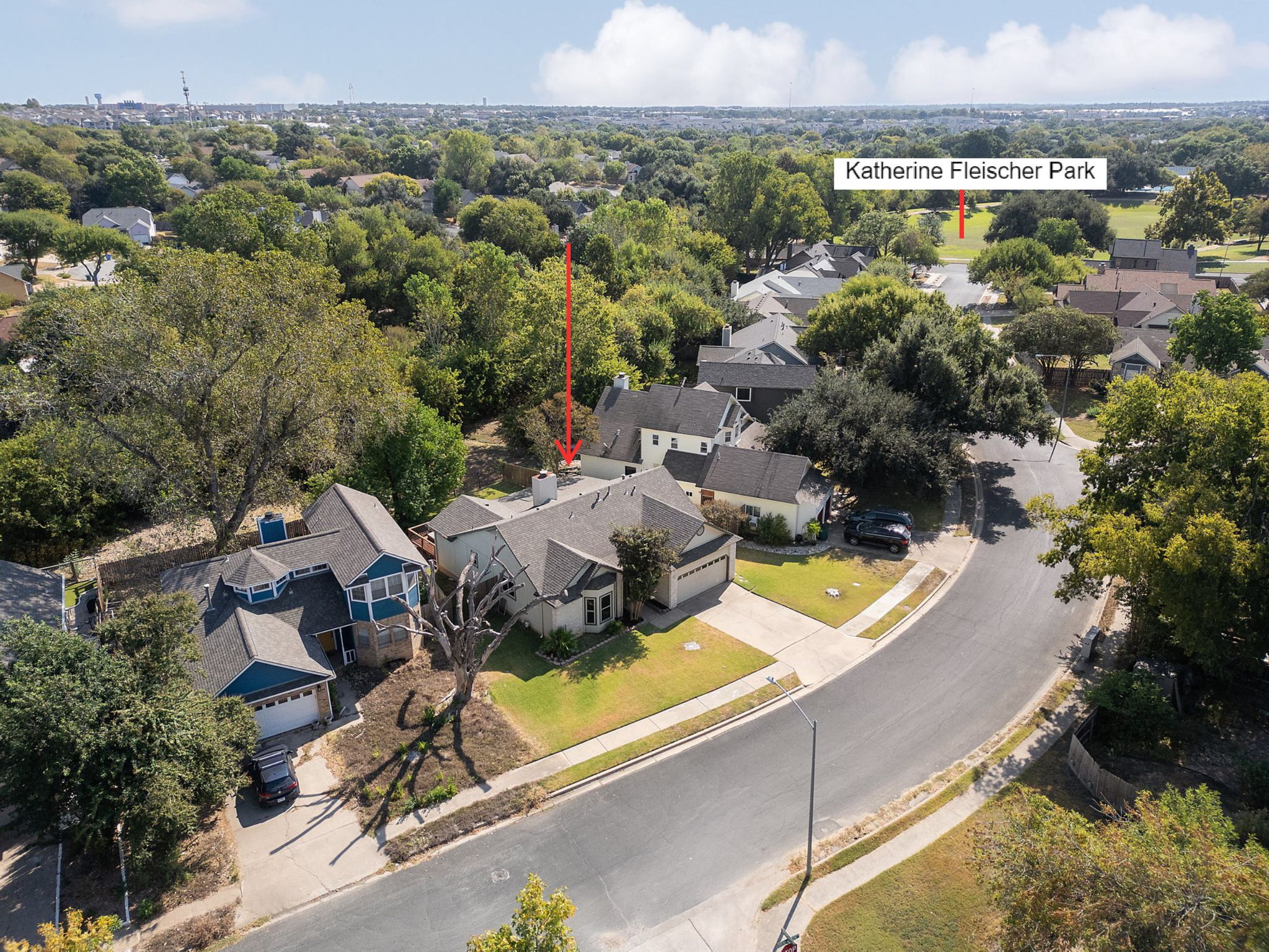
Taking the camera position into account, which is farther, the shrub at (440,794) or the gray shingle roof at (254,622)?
the gray shingle roof at (254,622)

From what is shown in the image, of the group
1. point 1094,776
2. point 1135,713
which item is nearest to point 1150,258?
point 1135,713

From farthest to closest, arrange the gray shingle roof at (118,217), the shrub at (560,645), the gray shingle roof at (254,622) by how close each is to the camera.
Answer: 1. the gray shingle roof at (118,217)
2. the shrub at (560,645)
3. the gray shingle roof at (254,622)

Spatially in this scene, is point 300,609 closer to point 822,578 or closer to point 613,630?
point 613,630

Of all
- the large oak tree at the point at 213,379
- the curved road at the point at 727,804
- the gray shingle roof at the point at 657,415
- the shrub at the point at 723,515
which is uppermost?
the large oak tree at the point at 213,379

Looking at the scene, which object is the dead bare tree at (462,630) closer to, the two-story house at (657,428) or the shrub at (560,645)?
the shrub at (560,645)

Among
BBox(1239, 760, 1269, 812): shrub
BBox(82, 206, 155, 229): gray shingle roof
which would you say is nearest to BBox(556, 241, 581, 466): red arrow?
BBox(1239, 760, 1269, 812): shrub

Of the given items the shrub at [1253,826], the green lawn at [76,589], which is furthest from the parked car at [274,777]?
the shrub at [1253,826]

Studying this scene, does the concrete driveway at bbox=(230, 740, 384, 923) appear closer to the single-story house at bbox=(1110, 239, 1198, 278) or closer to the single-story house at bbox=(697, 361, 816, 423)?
the single-story house at bbox=(697, 361, 816, 423)
